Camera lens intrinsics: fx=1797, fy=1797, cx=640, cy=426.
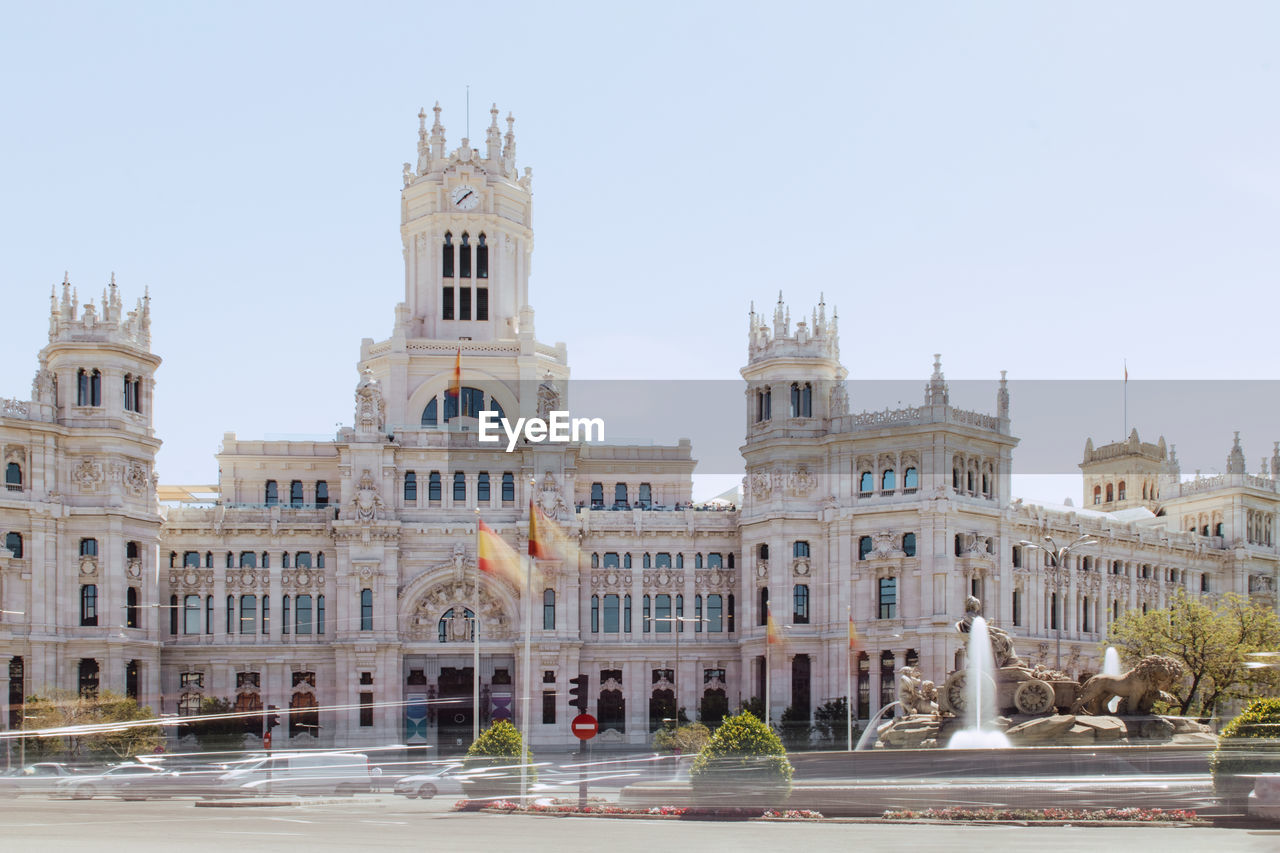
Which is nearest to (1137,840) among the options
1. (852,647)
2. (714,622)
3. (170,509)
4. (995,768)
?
(995,768)

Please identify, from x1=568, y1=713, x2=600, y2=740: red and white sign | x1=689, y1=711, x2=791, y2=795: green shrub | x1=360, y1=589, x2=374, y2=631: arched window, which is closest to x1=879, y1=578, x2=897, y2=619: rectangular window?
x1=360, y1=589, x2=374, y2=631: arched window

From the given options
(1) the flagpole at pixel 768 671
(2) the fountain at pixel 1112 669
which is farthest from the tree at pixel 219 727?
(2) the fountain at pixel 1112 669

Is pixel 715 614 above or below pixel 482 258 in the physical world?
below

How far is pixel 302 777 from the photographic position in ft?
235

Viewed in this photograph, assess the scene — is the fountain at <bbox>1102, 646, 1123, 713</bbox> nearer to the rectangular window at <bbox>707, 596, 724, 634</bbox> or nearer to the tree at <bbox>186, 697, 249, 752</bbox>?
the rectangular window at <bbox>707, 596, 724, 634</bbox>

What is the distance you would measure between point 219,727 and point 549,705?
19.6 metres

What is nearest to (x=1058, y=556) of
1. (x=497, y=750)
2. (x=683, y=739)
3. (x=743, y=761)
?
(x=683, y=739)

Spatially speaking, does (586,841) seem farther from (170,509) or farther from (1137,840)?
(170,509)

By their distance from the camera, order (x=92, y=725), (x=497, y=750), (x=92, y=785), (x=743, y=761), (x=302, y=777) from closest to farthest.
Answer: (x=743, y=761) → (x=497, y=750) → (x=92, y=785) → (x=302, y=777) → (x=92, y=725)

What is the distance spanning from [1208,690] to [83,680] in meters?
63.1

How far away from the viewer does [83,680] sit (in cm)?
10150

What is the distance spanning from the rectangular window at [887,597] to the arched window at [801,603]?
5.01 metres

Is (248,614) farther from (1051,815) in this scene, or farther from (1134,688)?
(1051,815)

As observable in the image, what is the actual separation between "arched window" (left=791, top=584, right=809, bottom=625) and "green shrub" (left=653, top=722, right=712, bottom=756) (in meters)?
14.8
